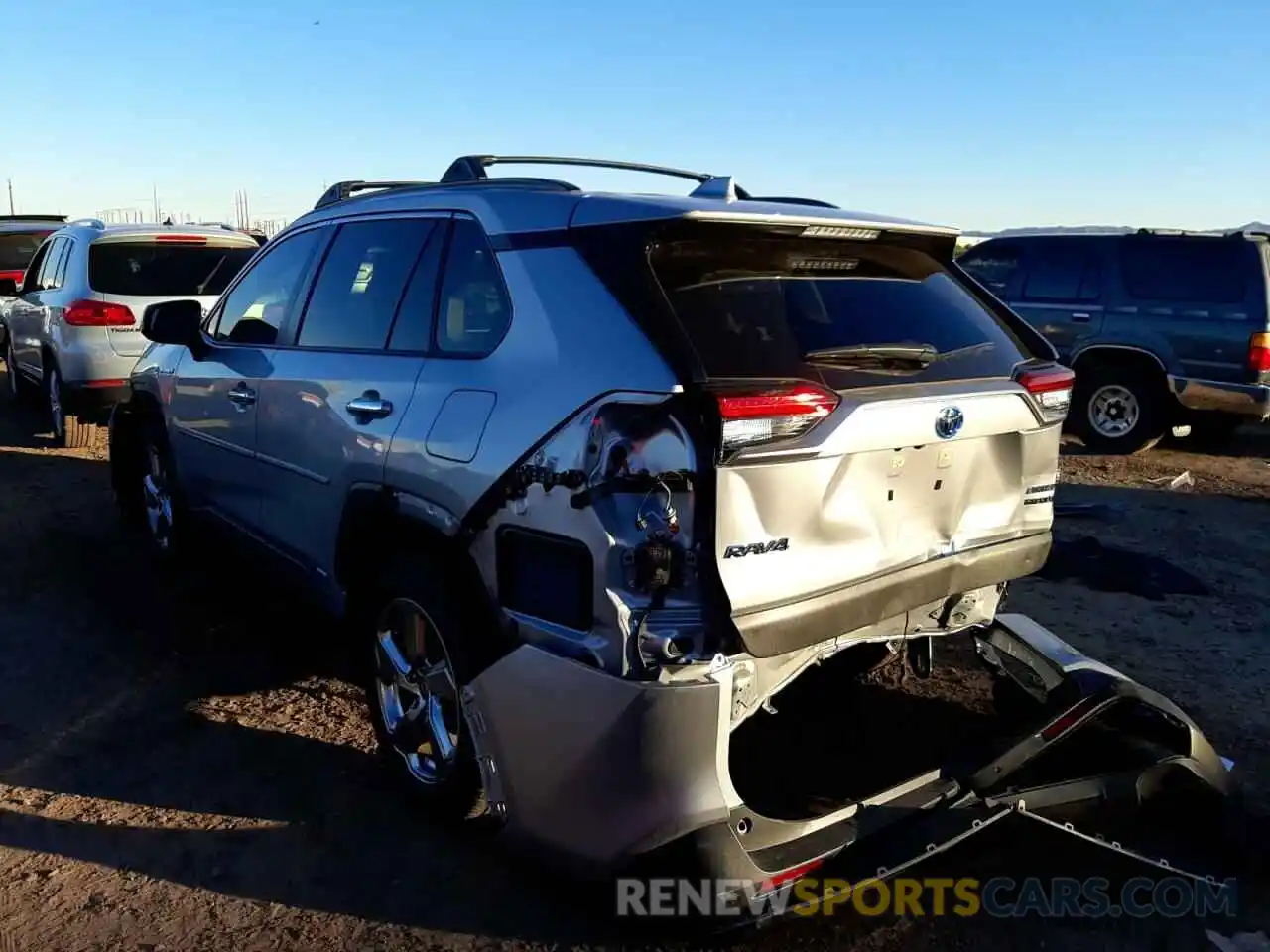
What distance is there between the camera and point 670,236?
2.63 meters

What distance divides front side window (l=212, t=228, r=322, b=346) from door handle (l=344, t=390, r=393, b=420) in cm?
97

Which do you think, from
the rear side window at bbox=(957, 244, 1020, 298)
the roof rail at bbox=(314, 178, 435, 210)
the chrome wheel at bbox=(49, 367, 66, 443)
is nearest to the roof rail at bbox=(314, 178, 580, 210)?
the roof rail at bbox=(314, 178, 435, 210)

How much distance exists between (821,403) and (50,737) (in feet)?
10.2

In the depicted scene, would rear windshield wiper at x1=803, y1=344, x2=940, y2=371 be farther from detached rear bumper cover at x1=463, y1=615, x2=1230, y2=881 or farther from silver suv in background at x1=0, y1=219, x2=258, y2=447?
silver suv in background at x1=0, y1=219, x2=258, y2=447

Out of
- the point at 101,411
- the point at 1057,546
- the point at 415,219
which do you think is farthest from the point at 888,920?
the point at 101,411

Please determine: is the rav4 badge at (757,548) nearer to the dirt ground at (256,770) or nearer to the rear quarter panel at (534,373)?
the rear quarter panel at (534,373)

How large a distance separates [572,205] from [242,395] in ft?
7.02

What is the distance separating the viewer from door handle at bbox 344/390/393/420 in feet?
10.5

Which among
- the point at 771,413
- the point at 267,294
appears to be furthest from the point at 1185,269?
the point at 771,413

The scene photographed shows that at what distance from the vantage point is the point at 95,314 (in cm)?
786

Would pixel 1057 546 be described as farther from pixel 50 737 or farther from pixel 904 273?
pixel 50 737

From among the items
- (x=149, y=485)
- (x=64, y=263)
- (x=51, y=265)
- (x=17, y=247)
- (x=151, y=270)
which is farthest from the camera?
(x=17, y=247)

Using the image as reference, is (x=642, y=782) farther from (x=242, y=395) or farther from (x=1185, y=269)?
(x=1185, y=269)

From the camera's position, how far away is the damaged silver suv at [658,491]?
239cm
